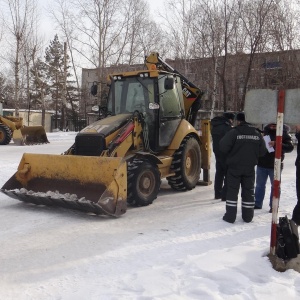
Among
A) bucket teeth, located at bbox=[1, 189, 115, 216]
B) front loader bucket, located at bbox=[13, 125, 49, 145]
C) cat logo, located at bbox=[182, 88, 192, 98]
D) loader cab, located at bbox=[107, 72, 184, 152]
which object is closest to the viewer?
bucket teeth, located at bbox=[1, 189, 115, 216]

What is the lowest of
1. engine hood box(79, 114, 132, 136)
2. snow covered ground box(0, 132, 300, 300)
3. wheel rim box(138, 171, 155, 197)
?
snow covered ground box(0, 132, 300, 300)

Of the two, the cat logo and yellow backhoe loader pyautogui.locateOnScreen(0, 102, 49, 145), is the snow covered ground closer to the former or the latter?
the cat logo

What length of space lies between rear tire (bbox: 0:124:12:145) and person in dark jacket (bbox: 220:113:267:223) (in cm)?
1585

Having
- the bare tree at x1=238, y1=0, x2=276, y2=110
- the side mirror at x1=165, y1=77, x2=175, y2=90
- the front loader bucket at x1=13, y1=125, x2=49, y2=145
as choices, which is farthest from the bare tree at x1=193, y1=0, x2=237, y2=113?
the side mirror at x1=165, y1=77, x2=175, y2=90

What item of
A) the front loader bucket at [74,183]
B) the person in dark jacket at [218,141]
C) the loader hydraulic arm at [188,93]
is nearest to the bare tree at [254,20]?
the loader hydraulic arm at [188,93]

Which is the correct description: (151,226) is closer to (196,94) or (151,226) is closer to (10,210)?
(10,210)

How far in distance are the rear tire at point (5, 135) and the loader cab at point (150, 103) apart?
41.9 feet

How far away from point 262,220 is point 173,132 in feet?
9.52

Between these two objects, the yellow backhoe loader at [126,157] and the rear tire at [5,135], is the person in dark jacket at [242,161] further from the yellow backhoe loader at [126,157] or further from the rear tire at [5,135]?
the rear tire at [5,135]

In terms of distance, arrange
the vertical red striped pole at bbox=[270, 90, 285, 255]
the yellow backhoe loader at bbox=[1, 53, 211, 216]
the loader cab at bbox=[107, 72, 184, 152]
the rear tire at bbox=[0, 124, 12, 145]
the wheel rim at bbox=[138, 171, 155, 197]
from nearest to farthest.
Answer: the vertical red striped pole at bbox=[270, 90, 285, 255] < the yellow backhoe loader at bbox=[1, 53, 211, 216] < the wheel rim at bbox=[138, 171, 155, 197] < the loader cab at bbox=[107, 72, 184, 152] < the rear tire at bbox=[0, 124, 12, 145]

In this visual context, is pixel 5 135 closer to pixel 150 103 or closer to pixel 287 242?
pixel 150 103

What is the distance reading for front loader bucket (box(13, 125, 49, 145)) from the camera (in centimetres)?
1953

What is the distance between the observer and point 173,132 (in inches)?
332

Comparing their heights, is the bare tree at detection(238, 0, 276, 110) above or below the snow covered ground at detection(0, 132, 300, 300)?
above
